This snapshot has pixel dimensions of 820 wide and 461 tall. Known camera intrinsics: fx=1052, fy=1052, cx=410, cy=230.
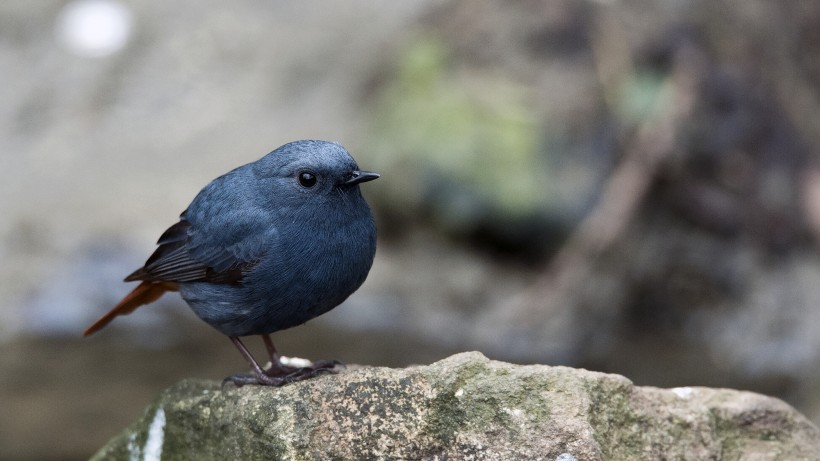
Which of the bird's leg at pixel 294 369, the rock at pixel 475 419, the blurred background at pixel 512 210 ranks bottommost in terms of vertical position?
the rock at pixel 475 419

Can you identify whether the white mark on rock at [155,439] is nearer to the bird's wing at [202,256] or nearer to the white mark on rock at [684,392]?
the bird's wing at [202,256]

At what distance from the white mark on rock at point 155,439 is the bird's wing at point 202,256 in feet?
2.21

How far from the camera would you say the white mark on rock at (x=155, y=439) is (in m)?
4.61

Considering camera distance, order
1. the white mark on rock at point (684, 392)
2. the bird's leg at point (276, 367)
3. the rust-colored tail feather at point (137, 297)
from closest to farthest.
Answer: the white mark on rock at point (684, 392) < the bird's leg at point (276, 367) < the rust-colored tail feather at point (137, 297)

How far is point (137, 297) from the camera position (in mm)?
5340

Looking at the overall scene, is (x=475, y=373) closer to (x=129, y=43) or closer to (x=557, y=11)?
(x=557, y=11)

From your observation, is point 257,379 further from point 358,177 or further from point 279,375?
point 358,177

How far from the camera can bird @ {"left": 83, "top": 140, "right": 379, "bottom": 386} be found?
461cm

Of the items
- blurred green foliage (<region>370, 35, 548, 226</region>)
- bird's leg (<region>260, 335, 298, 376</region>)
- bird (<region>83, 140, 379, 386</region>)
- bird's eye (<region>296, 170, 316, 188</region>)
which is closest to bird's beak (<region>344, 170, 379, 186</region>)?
bird (<region>83, 140, 379, 386</region>)

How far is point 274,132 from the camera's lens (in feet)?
38.0

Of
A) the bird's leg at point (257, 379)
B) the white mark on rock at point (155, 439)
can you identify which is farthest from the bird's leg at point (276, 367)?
the white mark on rock at point (155, 439)

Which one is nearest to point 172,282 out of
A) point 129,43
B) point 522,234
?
point 522,234

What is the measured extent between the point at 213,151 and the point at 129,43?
7.70 ft

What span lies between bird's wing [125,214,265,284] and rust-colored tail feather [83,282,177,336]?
0.27ft
